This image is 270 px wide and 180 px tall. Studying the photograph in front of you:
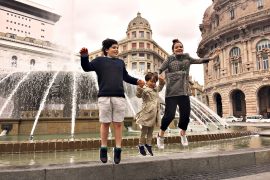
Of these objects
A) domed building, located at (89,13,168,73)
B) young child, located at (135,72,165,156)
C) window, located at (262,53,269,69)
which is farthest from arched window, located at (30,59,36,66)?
young child, located at (135,72,165,156)

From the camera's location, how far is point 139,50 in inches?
2621

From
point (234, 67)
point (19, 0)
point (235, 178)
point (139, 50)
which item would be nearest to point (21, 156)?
point (235, 178)

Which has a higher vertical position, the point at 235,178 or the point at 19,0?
the point at 19,0

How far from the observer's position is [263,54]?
35.9 m

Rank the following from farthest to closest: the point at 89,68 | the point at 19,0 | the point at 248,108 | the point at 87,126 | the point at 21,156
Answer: the point at 19,0 < the point at 248,108 < the point at 87,126 < the point at 21,156 < the point at 89,68

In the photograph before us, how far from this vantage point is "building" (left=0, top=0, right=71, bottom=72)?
56188mm

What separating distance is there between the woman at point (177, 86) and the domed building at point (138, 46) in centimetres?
6140

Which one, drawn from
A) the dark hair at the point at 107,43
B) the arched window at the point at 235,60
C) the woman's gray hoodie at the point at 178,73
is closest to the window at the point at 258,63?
the arched window at the point at 235,60

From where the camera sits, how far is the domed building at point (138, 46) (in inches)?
2634

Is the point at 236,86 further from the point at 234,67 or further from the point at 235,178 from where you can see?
the point at 235,178

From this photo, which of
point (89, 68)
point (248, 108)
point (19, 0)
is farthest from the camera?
point (19, 0)

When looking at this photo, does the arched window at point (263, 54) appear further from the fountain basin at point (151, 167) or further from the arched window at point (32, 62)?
the arched window at point (32, 62)

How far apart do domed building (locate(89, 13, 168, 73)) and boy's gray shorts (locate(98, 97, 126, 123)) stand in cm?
6289

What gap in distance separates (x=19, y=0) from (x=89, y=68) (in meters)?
79.5
